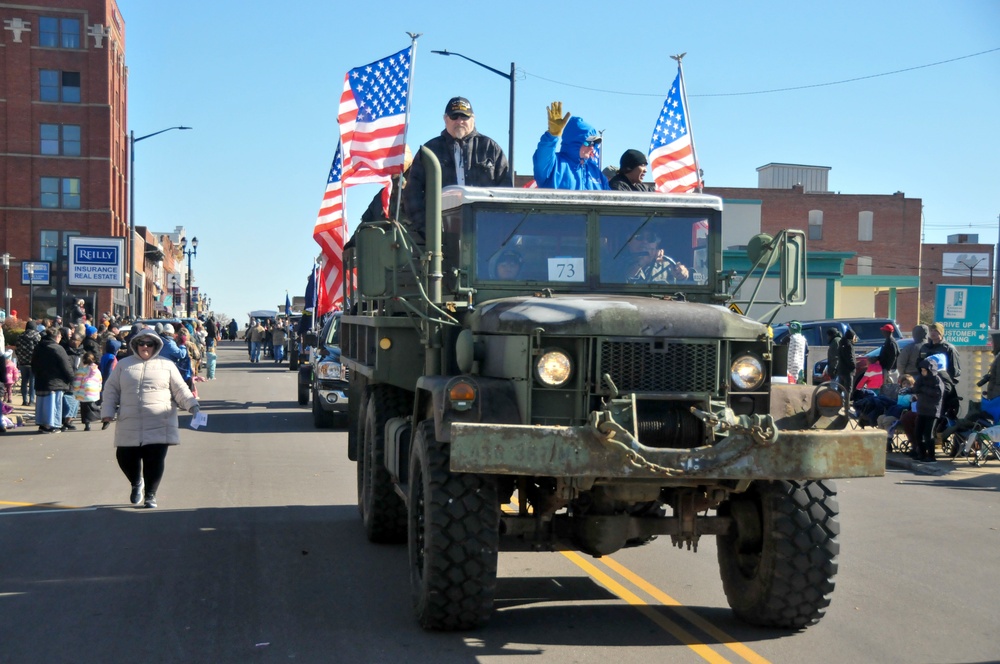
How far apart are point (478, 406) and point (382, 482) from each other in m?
2.94

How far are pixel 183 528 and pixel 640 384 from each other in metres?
5.30

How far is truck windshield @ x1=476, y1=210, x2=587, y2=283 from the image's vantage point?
7.34 m

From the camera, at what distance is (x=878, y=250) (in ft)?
237

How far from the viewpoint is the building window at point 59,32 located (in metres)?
65.4

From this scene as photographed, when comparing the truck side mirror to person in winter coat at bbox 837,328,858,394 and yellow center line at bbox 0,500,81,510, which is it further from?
person in winter coat at bbox 837,328,858,394

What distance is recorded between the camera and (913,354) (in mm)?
17406

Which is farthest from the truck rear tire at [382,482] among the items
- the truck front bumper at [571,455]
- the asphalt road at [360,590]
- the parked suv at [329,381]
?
the parked suv at [329,381]

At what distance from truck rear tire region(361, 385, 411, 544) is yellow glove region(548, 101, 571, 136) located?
7.95 ft

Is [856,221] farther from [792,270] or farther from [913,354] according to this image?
[792,270]

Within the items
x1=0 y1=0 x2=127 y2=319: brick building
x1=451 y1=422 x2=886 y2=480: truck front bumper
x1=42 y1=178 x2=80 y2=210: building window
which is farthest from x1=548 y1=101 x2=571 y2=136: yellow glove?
x1=42 y1=178 x2=80 y2=210: building window

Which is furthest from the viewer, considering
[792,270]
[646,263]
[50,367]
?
[50,367]

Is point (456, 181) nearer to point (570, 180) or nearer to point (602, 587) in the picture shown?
point (570, 180)

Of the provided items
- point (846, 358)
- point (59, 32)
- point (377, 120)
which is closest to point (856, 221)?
point (59, 32)

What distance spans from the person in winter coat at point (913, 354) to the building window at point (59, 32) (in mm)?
60099
